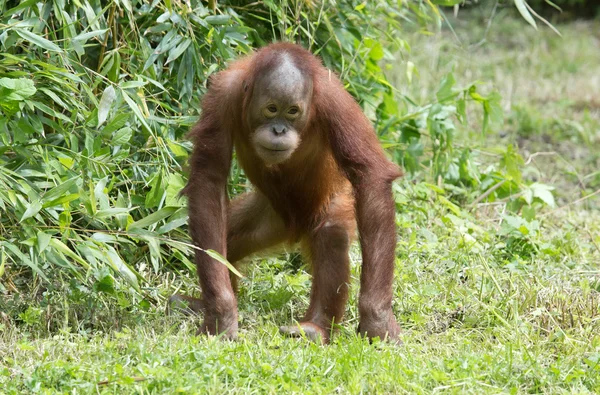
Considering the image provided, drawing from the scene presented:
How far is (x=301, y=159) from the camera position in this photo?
174 inches

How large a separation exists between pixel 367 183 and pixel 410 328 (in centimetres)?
66

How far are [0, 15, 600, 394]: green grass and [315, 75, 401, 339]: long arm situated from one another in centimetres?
28

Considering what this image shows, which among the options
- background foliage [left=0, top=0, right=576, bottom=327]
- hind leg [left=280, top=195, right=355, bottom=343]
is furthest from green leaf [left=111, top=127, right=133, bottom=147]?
hind leg [left=280, top=195, right=355, bottom=343]

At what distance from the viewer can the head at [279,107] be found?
156 inches

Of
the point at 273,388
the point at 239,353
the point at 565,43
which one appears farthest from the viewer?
the point at 565,43

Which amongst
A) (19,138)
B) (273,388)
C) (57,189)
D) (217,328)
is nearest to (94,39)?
(19,138)

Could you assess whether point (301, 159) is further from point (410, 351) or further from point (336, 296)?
point (410, 351)

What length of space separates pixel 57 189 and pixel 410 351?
4.94ft

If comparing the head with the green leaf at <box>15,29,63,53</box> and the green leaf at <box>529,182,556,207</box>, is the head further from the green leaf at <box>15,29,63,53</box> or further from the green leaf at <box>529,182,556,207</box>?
the green leaf at <box>529,182,556,207</box>

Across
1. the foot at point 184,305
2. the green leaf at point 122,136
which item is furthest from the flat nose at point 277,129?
the foot at point 184,305

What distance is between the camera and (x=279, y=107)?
399 cm

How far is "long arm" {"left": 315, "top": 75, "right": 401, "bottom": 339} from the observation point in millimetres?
4039

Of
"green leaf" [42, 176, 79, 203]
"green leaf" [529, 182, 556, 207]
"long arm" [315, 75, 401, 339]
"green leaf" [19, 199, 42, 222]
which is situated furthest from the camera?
"green leaf" [529, 182, 556, 207]

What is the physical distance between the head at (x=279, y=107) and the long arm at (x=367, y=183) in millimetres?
132
